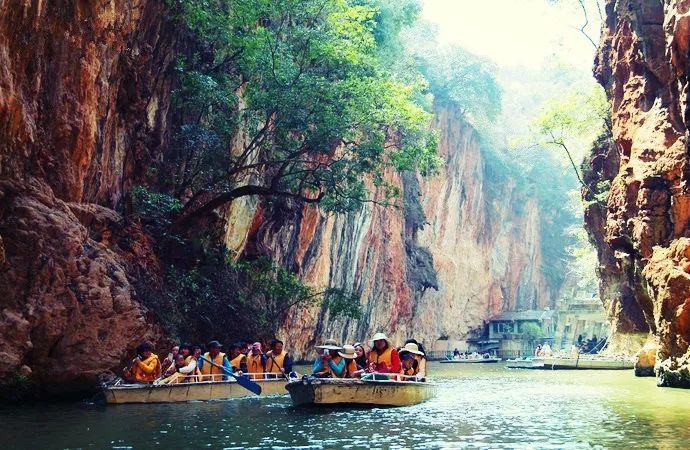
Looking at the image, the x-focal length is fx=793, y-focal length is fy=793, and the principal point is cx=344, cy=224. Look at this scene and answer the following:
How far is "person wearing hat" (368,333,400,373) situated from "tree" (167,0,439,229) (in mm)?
7636

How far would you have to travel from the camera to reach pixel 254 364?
19.3m

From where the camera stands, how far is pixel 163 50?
2222 cm

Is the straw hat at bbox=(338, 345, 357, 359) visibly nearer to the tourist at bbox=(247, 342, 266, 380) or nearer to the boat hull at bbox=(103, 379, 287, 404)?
the boat hull at bbox=(103, 379, 287, 404)

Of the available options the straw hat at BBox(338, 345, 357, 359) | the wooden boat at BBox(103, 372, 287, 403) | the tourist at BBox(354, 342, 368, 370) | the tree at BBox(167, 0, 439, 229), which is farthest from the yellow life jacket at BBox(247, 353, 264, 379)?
the tree at BBox(167, 0, 439, 229)

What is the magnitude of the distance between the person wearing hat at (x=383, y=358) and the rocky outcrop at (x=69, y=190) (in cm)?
517

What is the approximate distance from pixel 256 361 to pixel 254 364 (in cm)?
9

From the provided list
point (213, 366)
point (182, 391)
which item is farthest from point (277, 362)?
point (182, 391)

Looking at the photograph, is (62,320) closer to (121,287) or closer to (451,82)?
(121,287)

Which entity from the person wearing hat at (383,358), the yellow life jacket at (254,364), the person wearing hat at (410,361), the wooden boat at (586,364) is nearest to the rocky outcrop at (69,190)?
the yellow life jacket at (254,364)

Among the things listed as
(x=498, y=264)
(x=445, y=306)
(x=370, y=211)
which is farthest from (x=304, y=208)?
(x=498, y=264)

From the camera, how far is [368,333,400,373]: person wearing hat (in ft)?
52.0

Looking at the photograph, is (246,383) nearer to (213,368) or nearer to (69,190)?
(213,368)

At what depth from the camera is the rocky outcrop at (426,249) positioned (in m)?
36.0

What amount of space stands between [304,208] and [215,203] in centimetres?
1220
